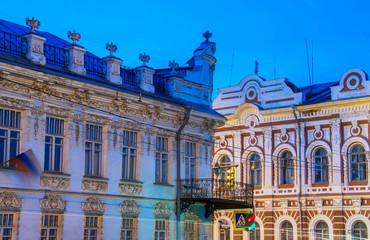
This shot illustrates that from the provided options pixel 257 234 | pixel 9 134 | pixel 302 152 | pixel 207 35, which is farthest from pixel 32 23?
pixel 257 234

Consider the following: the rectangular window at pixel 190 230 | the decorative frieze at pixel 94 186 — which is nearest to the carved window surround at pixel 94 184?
the decorative frieze at pixel 94 186

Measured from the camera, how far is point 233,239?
42.1 meters

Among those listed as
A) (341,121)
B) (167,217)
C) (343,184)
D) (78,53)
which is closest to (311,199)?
(343,184)

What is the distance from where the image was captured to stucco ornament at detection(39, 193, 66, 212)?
1919 centimetres

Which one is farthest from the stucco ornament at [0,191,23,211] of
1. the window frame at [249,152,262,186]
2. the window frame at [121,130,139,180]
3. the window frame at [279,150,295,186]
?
the window frame at [249,152,262,186]

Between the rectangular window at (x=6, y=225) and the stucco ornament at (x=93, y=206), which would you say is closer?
the rectangular window at (x=6, y=225)

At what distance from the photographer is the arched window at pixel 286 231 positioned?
3966 centimetres

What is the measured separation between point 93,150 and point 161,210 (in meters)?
3.91

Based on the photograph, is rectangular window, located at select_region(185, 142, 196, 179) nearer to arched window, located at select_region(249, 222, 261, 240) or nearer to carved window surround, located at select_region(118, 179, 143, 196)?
carved window surround, located at select_region(118, 179, 143, 196)

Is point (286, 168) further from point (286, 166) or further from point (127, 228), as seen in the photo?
point (127, 228)

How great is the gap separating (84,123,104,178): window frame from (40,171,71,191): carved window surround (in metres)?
1.06

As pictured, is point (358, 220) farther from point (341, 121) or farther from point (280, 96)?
point (280, 96)

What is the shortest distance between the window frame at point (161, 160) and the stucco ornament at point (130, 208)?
65.4 inches

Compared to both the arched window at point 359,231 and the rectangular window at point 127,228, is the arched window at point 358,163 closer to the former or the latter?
the arched window at point 359,231
